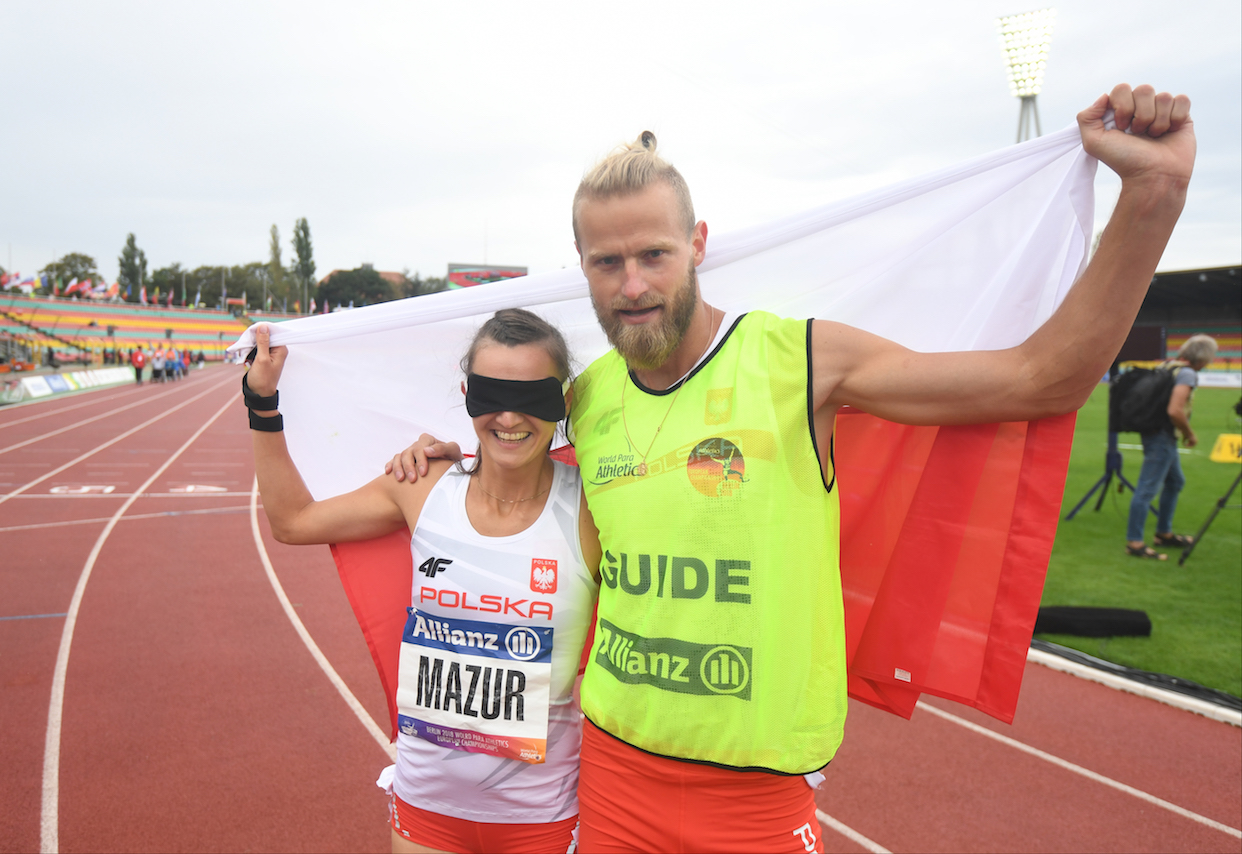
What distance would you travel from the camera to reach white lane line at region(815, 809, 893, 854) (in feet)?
12.3

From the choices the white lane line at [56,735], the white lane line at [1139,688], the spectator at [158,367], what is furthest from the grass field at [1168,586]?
the spectator at [158,367]

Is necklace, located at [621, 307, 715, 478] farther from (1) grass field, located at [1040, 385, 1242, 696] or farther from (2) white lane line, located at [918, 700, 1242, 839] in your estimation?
(1) grass field, located at [1040, 385, 1242, 696]

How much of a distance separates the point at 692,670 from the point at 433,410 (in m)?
1.66

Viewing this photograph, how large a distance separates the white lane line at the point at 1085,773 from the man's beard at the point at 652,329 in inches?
171

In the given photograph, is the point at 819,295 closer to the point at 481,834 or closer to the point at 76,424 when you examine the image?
the point at 481,834

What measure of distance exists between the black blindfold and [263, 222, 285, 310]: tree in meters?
110

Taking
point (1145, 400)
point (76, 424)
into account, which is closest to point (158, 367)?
point (76, 424)

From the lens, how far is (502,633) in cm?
204

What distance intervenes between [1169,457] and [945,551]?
7.88 m

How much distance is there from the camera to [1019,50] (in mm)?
18500

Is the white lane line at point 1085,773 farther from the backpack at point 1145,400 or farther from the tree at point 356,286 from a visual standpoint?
the tree at point 356,286

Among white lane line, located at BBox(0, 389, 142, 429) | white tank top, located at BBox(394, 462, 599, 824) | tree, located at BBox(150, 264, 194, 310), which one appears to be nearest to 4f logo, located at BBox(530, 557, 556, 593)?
white tank top, located at BBox(394, 462, 599, 824)

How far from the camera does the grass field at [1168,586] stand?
5863 millimetres

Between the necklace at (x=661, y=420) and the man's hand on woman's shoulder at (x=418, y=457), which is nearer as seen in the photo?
the necklace at (x=661, y=420)
